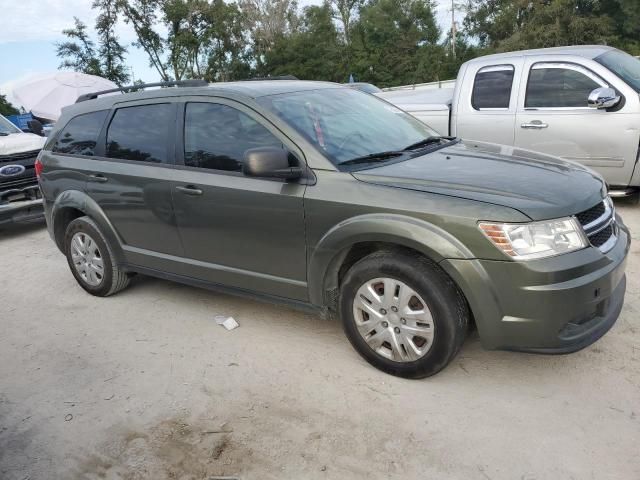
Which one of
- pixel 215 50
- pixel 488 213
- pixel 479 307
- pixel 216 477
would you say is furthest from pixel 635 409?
pixel 215 50

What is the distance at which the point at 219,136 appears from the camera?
3.80 metres

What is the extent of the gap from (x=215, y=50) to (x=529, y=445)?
4228 centimetres

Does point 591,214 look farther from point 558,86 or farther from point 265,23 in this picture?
point 265,23

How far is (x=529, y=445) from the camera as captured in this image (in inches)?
106

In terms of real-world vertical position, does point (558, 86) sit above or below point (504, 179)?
above

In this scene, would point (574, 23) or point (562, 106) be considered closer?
point (562, 106)

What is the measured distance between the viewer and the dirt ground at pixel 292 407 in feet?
8.75

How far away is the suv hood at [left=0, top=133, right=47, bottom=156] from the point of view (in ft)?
25.0

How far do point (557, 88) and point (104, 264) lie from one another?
5045mm

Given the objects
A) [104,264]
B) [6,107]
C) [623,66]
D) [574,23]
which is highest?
[574,23]

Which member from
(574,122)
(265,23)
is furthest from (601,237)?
(265,23)

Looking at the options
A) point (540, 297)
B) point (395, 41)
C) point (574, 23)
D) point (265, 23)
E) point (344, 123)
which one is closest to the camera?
point (540, 297)

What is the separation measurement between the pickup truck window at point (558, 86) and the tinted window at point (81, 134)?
15.0 ft

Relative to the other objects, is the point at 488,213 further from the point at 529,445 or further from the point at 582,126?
the point at 582,126
